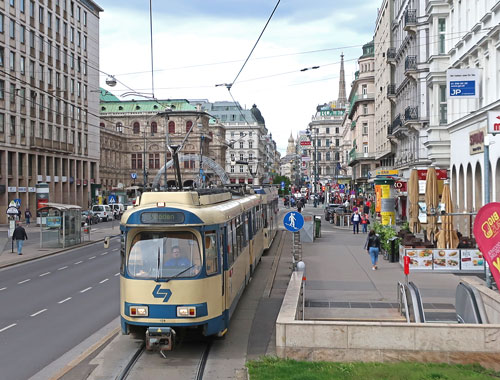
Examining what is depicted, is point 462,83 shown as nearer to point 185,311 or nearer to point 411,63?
point 185,311

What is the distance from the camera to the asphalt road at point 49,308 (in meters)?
11.1

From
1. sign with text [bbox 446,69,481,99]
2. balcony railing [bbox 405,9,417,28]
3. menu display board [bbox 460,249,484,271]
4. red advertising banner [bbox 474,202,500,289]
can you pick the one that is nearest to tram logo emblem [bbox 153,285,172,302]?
red advertising banner [bbox 474,202,500,289]

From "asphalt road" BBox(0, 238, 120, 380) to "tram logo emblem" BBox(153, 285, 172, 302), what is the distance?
7.10 feet

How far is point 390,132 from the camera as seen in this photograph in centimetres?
5169

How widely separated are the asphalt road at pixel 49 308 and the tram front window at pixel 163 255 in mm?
2243

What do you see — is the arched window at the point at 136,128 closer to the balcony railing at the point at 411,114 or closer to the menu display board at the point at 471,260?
the balcony railing at the point at 411,114

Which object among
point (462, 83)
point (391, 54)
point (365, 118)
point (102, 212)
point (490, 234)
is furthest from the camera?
point (365, 118)

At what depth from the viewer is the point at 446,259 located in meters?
19.8

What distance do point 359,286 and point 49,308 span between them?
8.59 m

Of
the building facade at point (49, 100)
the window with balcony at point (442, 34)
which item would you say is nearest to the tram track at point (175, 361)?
the window with balcony at point (442, 34)

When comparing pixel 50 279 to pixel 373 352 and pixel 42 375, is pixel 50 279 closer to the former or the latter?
pixel 42 375

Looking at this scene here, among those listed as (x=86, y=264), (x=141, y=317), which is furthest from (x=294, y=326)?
(x=86, y=264)

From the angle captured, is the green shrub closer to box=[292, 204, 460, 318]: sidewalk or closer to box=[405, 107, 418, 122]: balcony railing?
box=[292, 204, 460, 318]: sidewalk

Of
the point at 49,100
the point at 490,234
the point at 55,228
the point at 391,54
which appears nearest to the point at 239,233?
the point at 490,234
